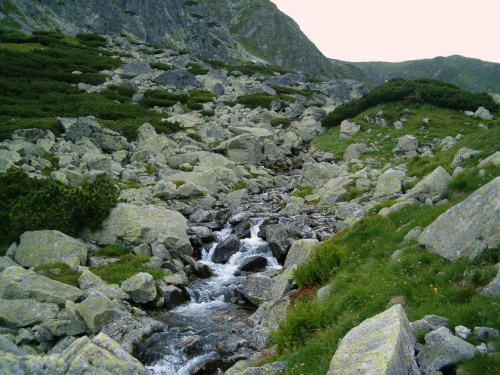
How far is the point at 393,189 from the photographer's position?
1900cm

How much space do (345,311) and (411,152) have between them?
26.9 meters

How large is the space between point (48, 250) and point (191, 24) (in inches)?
4234

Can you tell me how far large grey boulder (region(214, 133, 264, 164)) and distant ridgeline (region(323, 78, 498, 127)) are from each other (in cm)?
1371

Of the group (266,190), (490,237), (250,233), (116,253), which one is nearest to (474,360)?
(490,237)

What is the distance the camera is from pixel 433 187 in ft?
45.0

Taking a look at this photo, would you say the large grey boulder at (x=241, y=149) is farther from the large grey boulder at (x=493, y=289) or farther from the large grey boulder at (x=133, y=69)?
the large grey boulder at (x=493, y=289)

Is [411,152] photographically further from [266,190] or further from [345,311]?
[345,311]

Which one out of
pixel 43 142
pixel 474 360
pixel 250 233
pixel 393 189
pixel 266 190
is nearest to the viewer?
pixel 474 360

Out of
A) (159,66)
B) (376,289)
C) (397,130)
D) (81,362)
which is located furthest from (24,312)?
(159,66)

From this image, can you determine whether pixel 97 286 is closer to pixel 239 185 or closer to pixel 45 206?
pixel 45 206

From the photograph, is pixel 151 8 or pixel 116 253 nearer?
pixel 116 253

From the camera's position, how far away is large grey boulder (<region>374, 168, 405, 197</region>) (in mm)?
18938

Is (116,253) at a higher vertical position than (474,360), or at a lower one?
lower

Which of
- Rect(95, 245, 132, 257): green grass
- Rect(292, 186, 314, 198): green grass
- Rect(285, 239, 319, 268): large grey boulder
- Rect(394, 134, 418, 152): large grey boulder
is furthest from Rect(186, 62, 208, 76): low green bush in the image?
Rect(285, 239, 319, 268): large grey boulder
